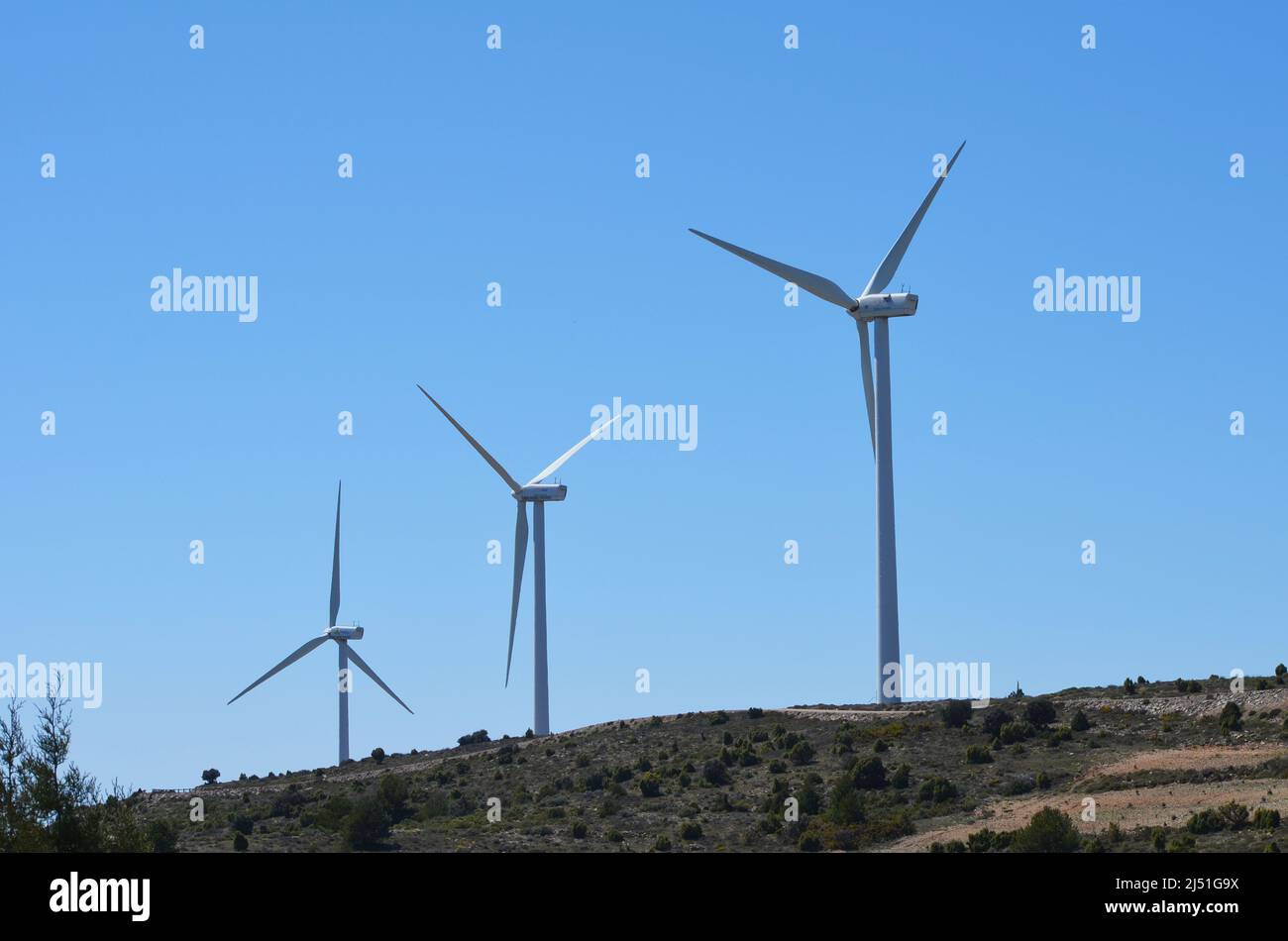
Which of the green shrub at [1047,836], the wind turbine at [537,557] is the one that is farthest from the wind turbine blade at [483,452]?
the green shrub at [1047,836]

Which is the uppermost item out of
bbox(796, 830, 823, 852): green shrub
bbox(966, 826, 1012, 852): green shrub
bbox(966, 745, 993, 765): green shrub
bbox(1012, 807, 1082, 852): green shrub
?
bbox(966, 745, 993, 765): green shrub

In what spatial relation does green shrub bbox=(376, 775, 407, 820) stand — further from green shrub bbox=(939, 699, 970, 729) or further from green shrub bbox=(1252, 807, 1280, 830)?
green shrub bbox=(1252, 807, 1280, 830)

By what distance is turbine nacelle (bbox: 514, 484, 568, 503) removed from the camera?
120 m

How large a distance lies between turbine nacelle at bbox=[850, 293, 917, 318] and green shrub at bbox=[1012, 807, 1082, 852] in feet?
141

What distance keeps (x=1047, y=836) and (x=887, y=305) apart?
4542 cm

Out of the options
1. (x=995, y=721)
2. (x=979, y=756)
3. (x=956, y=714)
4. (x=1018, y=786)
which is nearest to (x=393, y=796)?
(x=979, y=756)

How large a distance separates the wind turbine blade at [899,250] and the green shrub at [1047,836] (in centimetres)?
4491

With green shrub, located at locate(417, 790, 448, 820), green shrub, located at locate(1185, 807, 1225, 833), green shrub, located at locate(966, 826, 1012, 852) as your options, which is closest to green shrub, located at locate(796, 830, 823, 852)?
green shrub, located at locate(966, 826, 1012, 852)

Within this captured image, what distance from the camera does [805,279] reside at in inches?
3757

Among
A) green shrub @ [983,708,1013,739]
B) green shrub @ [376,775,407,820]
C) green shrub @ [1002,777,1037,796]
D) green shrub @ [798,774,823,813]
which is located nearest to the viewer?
green shrub @ [1002,777,1037,796]

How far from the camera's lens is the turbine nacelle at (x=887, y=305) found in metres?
96.2

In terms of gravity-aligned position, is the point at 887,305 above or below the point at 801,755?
above

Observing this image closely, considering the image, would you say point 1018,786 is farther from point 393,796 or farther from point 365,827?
point 393,796
